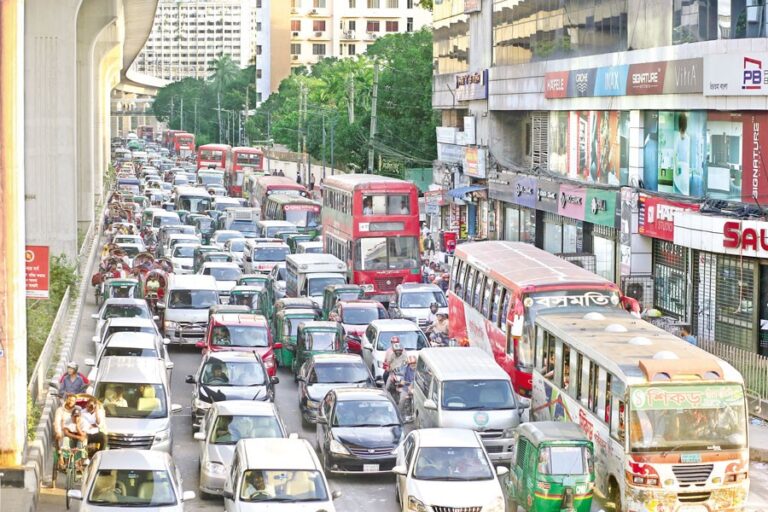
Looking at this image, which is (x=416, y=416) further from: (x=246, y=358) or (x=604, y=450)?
(x=604, y=450)

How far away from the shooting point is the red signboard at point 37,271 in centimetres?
2797

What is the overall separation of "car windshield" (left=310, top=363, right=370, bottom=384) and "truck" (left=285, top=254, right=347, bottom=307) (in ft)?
41.4

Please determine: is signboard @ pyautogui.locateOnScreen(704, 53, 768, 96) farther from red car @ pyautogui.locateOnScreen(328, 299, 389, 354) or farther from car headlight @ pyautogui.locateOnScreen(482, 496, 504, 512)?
car headlight @ pyautogui.locateOnScreen(482, 496, 504, 512)

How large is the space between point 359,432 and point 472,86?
43751mm

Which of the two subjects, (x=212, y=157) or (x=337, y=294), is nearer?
(x=337, y=294)

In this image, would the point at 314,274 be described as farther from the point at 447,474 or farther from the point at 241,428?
the point at 447,474

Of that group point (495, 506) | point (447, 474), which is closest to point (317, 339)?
point (447, 474)

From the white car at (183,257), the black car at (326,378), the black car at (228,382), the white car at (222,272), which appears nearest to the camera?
the black car at (228,382)

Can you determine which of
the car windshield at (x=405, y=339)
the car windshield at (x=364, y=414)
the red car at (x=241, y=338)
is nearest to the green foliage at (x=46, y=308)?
the red car at (x=241, y=338)

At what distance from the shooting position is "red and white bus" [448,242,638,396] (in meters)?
28.1

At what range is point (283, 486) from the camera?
19203 mm

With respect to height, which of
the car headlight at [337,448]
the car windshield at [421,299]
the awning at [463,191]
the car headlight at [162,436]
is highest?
the awning at [463,191]

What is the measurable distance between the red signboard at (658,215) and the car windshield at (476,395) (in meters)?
16.1

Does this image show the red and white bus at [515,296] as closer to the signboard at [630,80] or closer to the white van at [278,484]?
the signboard at [630,80]
